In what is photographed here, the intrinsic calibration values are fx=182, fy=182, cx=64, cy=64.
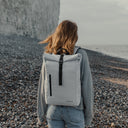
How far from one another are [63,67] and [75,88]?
0.97 feet

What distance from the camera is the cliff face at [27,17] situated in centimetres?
2966

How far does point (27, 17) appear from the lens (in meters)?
35.1

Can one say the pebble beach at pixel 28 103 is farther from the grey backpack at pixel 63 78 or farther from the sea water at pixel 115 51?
the sea water at pixel 115 51

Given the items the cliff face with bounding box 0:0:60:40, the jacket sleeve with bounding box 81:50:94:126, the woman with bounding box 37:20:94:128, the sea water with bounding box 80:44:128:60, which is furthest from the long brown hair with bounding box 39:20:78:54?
the sea water with bounding box 80:44:128:60

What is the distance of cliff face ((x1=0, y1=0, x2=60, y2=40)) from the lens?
2966 cm

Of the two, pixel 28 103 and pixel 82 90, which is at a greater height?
pixel 82 90

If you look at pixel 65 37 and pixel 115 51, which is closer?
pixel 65 37

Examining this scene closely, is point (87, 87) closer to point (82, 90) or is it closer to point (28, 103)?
point (82, 90)

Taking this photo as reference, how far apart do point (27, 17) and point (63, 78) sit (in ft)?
115

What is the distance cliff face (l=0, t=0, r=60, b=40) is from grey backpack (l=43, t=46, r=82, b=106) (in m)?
27.7

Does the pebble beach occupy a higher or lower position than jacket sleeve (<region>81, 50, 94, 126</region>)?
lower

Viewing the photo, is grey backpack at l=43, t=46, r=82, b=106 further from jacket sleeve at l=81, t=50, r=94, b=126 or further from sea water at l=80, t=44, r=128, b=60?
sea water at l=80, t=44, r=128, b=60

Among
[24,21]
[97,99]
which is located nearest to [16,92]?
[97,99]

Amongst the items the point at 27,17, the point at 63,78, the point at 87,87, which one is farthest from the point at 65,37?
the point at 27,17
